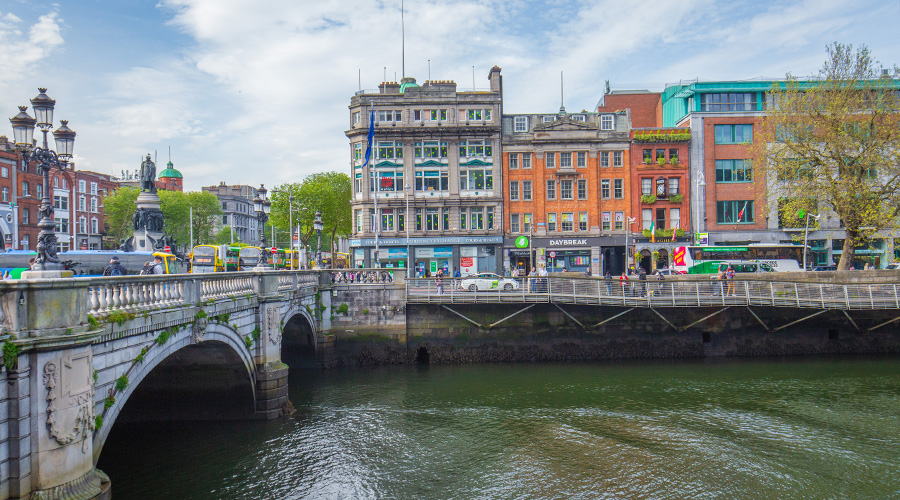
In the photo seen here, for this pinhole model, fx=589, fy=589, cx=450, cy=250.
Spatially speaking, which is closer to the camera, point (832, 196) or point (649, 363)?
point (649, 363)

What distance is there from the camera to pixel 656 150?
53312mm

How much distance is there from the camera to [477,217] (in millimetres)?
52562

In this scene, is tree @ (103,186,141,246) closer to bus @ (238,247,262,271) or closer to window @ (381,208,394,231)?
bus @ (238,247,262,271)

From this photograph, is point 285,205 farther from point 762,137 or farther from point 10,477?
point 10,477

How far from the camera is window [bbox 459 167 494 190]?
5250 cm

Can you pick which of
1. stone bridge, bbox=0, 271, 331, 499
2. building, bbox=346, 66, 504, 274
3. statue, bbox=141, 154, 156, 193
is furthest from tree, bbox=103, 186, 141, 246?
stone bridge, bbox=0, 271, 331, 499

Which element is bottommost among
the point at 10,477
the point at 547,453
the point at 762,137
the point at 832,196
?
the point at 547,453

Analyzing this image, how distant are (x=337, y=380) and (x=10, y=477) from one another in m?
18.8

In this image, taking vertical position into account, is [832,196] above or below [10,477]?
above

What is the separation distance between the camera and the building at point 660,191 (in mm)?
52688

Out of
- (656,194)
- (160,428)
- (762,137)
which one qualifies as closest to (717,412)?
(160,428)

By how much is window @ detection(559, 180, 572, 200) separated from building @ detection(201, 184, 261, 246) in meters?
76.1

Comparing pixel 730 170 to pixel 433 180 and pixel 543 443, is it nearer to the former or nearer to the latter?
pixel 433 180

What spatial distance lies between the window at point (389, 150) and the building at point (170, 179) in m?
58.1
